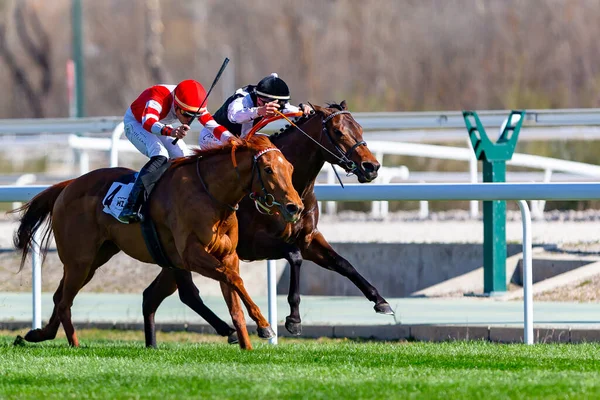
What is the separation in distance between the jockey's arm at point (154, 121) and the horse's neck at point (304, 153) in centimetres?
79

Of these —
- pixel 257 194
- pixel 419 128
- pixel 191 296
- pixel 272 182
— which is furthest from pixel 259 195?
pixel 419 128

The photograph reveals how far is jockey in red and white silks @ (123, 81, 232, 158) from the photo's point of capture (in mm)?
7562

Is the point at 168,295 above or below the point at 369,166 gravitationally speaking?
below

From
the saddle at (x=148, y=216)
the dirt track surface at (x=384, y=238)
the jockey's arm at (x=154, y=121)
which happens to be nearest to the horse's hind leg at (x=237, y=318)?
the saddle at (x=148, y=216)

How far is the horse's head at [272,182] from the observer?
6953mm

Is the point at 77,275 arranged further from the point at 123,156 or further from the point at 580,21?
the point at 580,21

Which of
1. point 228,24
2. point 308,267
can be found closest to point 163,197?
point 308,267

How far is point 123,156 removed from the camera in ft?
72.1

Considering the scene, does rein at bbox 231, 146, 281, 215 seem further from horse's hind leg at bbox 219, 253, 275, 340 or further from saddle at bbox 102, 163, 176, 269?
saddle at bbox 102, 163, 176, 269

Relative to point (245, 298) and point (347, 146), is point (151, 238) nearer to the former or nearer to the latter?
point (245, 298)

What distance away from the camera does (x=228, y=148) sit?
744 cm

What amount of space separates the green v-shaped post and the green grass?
2304 millimetres

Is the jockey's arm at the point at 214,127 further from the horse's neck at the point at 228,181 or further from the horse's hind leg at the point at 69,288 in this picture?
the horse's hind leg at the point at 69,288

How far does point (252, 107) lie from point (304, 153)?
1.48 ft
